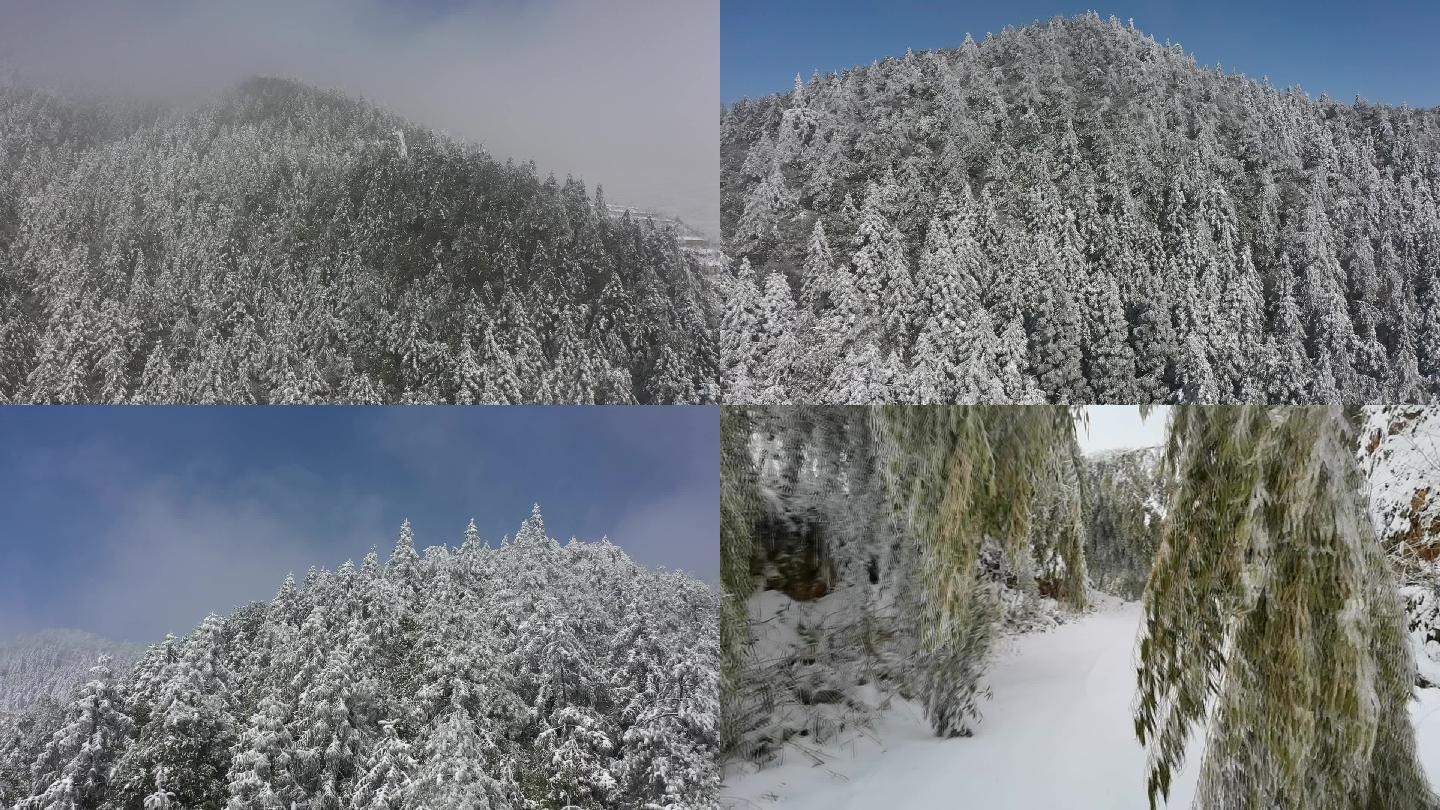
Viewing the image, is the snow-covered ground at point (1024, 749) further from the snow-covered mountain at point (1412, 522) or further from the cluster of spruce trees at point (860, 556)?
the snow-covered mountain at point (1412, 522)

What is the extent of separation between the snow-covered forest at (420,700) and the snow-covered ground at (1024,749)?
0.46 m

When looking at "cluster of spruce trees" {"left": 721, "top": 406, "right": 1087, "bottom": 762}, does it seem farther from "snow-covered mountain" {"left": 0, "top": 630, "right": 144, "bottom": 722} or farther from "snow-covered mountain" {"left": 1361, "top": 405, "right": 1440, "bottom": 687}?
"snow-covered mountain" {"left": 0, "top": 630, "right": 144, "bottom": 722}

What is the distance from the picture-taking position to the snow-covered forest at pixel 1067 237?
294 centimetres

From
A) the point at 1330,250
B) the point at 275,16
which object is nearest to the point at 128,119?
the point at 275,16

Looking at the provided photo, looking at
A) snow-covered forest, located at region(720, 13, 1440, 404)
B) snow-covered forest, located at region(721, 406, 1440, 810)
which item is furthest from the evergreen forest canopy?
snow-covered forest, located at region(721, 406, 1440, 810)

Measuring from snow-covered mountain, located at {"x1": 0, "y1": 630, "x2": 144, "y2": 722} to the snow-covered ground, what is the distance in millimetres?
1861

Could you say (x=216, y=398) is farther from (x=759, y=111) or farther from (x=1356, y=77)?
(x=1356, y=77)

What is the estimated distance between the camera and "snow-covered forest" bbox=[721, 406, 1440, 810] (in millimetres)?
2352

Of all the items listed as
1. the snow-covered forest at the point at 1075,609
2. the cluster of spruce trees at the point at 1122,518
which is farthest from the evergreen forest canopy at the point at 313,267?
the cluster of spruce trees at the point at 1122,518

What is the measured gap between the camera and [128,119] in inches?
115

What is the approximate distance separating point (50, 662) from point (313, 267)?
4.35 ft

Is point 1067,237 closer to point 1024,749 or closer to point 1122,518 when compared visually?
point 1122,518

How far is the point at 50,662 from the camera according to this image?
245cm

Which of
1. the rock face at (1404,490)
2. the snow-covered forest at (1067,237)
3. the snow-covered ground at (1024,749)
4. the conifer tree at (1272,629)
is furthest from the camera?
the snow-covered forest at (1067,237)
